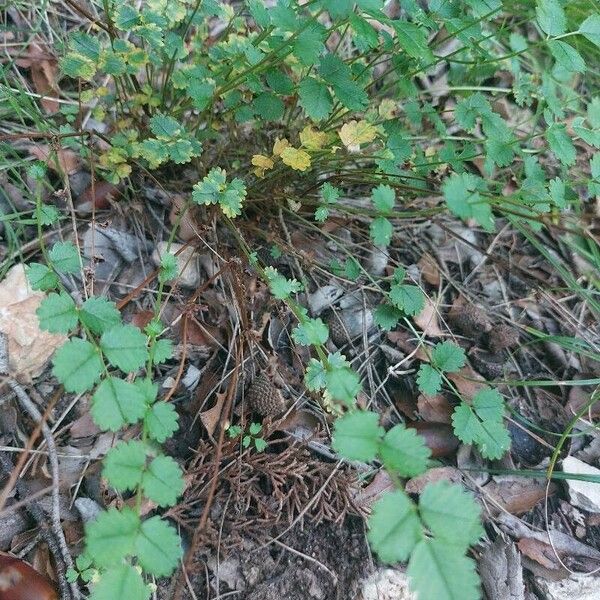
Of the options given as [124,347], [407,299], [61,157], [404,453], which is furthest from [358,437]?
[61,157]

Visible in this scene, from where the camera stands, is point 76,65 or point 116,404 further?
point 76,65

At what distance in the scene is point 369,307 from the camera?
1.75 metres

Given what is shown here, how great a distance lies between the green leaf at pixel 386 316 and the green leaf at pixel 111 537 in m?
0.86

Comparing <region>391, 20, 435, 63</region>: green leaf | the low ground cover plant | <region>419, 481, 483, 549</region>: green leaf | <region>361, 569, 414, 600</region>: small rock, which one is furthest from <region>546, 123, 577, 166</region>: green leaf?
<region>361, 569, 414, 600</region>: small rock

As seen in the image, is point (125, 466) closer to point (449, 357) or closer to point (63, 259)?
point (63, 259)

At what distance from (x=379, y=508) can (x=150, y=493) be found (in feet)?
1.26

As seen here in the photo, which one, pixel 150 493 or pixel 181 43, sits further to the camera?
pixel 181 43

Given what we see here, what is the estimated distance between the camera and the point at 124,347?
41.4 inches

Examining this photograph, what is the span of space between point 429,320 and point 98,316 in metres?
1.02

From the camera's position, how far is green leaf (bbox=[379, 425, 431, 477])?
922 mm

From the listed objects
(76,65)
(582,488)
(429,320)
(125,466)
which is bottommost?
(582,488)

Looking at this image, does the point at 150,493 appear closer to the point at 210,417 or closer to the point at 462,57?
the point at 210,417

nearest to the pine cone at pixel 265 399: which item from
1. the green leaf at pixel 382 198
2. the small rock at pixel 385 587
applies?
the small rock at pixel 385 587

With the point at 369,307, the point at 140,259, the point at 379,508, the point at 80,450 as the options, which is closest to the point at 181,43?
the point at 140,259
